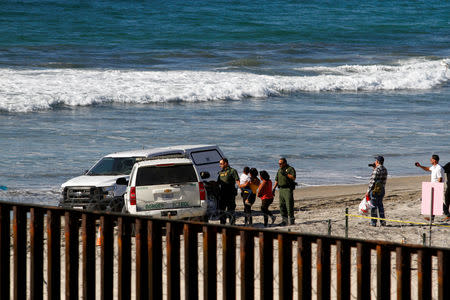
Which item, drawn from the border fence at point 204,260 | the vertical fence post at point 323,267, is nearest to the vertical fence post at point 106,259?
the border fence at point 204,260

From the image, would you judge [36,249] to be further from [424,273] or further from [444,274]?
[444,274]

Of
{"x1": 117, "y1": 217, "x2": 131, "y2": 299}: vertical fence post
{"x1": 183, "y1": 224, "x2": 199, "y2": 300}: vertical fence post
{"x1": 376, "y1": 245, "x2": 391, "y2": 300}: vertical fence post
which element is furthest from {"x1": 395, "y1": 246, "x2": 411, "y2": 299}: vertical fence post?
{"x1": 117, "y1": 217, "x2": 131, "y2": 299}: vertical fence post

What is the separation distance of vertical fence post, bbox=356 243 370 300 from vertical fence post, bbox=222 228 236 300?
1134mm

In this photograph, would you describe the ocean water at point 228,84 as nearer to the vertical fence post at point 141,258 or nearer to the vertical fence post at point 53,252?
the vertical fence post at point 53,252

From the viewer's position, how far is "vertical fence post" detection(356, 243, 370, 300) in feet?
23.0

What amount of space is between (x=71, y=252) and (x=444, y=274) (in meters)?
3.56

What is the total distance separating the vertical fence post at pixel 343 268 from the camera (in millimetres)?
7062

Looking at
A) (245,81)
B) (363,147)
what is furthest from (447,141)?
(245,81)

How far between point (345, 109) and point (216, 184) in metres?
21.1

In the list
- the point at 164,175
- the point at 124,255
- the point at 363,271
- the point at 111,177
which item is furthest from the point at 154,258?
the point at 111,177

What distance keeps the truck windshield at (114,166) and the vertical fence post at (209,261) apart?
1130 centimetres

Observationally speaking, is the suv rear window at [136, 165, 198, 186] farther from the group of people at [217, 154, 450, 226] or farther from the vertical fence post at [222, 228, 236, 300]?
the vertical fence post at [222, 228, 236, 300]

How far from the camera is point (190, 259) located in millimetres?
7625

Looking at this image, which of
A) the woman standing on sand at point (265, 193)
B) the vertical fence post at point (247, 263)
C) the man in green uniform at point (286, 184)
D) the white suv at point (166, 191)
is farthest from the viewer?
the woman standing on sand at point (265, 193)
